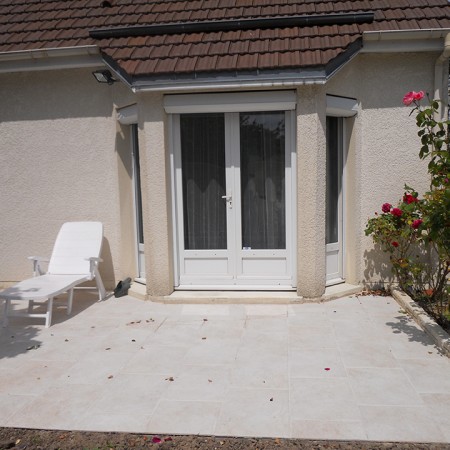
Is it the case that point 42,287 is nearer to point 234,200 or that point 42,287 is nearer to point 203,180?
point 203,180

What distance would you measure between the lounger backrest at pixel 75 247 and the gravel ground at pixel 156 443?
12.8 feet

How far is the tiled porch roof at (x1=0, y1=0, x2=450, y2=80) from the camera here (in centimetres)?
654

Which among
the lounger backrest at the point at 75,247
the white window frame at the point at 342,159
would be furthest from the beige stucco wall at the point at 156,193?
the white window frame at the point at 342,159

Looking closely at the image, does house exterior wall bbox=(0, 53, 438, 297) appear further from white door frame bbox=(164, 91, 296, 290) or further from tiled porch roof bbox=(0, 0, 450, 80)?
tiled porch roof bbox=(0, 0, 450, 80)

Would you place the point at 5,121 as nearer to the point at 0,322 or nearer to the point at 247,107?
the point at 0,322

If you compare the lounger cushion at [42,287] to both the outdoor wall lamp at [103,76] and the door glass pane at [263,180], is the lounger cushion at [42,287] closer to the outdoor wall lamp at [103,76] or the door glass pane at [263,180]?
the door glass pane at [263,180]

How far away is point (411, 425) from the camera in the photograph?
365cm

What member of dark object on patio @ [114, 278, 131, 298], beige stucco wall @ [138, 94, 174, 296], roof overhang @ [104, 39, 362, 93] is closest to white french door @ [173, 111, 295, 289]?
beige stucco wall @ [138, 94, 174, 296]

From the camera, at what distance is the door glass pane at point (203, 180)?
Answer: 7223mm

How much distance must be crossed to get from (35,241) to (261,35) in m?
5.06

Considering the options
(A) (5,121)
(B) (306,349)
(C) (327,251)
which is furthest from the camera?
(A) (5,121)

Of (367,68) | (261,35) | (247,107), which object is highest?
(261,35)

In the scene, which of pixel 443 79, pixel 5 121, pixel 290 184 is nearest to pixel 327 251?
pixel 290 184

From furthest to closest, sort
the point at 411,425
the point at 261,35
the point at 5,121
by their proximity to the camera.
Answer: the point at 5,121 → the point at 261,35 → the point at 411,425
